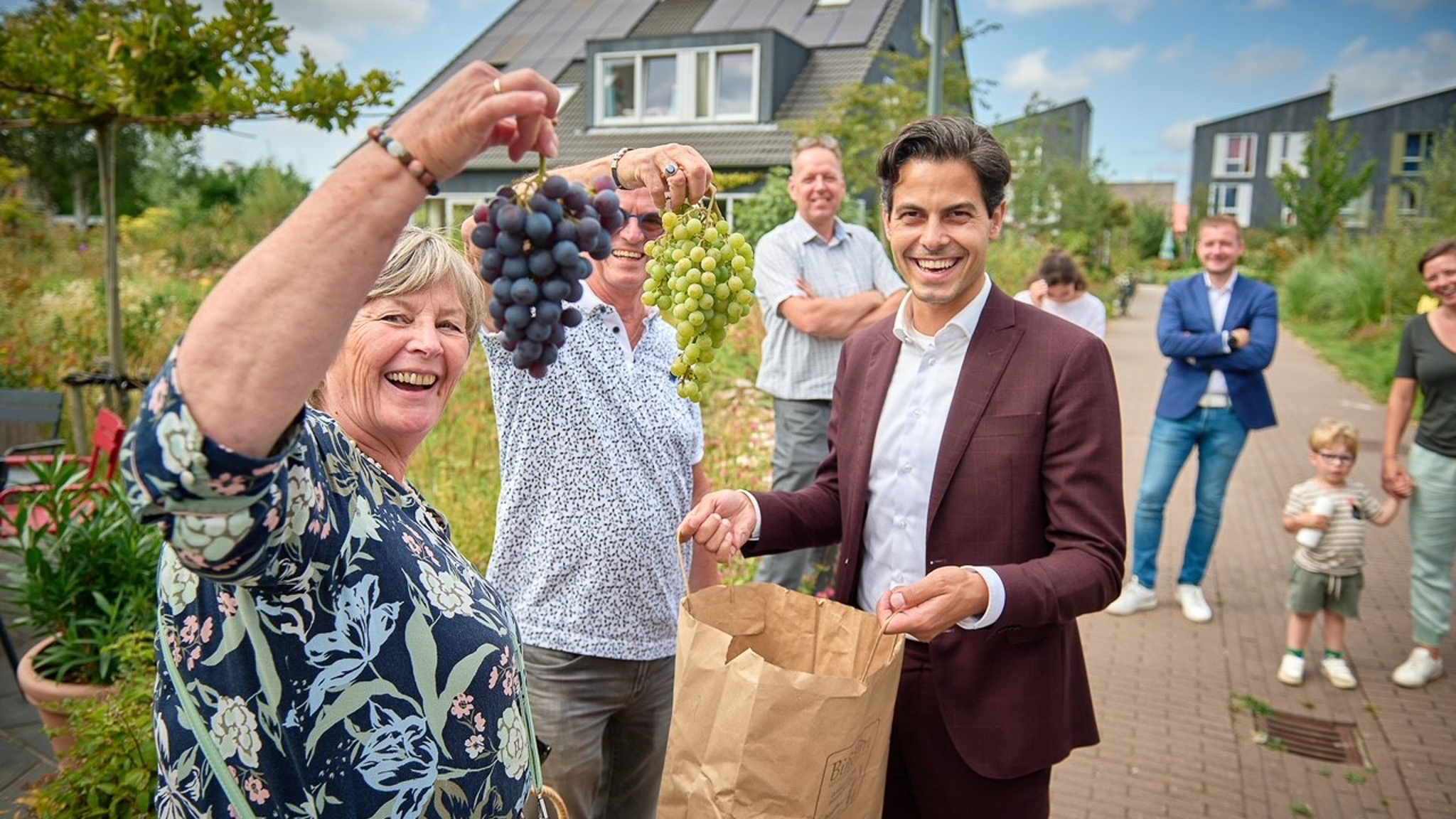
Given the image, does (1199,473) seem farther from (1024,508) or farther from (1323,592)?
(1024,508)

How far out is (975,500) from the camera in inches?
82.7

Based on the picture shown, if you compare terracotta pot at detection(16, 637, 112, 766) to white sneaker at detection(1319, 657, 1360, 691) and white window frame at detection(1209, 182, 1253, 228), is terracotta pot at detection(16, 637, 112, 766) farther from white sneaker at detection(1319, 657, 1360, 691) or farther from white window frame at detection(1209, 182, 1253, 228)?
white window frame at detection(1209, 182, 1253, 228)

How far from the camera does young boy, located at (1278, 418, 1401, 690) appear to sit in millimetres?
4980

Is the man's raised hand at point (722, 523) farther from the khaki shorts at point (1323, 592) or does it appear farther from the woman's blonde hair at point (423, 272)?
the khaki shorts at point (1323, 592)

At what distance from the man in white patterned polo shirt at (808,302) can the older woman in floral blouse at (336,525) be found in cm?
320

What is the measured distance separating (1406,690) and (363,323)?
5.76 metres

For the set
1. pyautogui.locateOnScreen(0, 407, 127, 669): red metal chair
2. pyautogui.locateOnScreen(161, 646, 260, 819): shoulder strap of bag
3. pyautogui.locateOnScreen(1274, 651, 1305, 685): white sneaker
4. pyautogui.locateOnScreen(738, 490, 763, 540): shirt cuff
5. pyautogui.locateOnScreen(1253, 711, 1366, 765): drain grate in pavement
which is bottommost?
pyautogui.locateOnScreen(1253, 711, 1366, 765): drain grate in pavement

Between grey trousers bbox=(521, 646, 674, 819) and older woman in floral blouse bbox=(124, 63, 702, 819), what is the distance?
78 centimetres

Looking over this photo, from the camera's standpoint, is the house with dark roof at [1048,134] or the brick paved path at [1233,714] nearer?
the brick paved path at [1233,714]

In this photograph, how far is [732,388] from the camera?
880cm

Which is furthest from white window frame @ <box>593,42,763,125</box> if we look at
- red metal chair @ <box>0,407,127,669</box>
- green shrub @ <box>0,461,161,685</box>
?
green shrub @ <box>0,461,161,685</box>

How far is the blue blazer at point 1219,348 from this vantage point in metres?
5.62

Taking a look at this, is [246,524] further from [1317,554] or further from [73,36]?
[73,36]

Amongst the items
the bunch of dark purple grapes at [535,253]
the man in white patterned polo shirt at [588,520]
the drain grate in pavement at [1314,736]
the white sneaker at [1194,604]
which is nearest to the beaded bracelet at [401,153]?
the bunch of dark purple grapes at [535,253]
